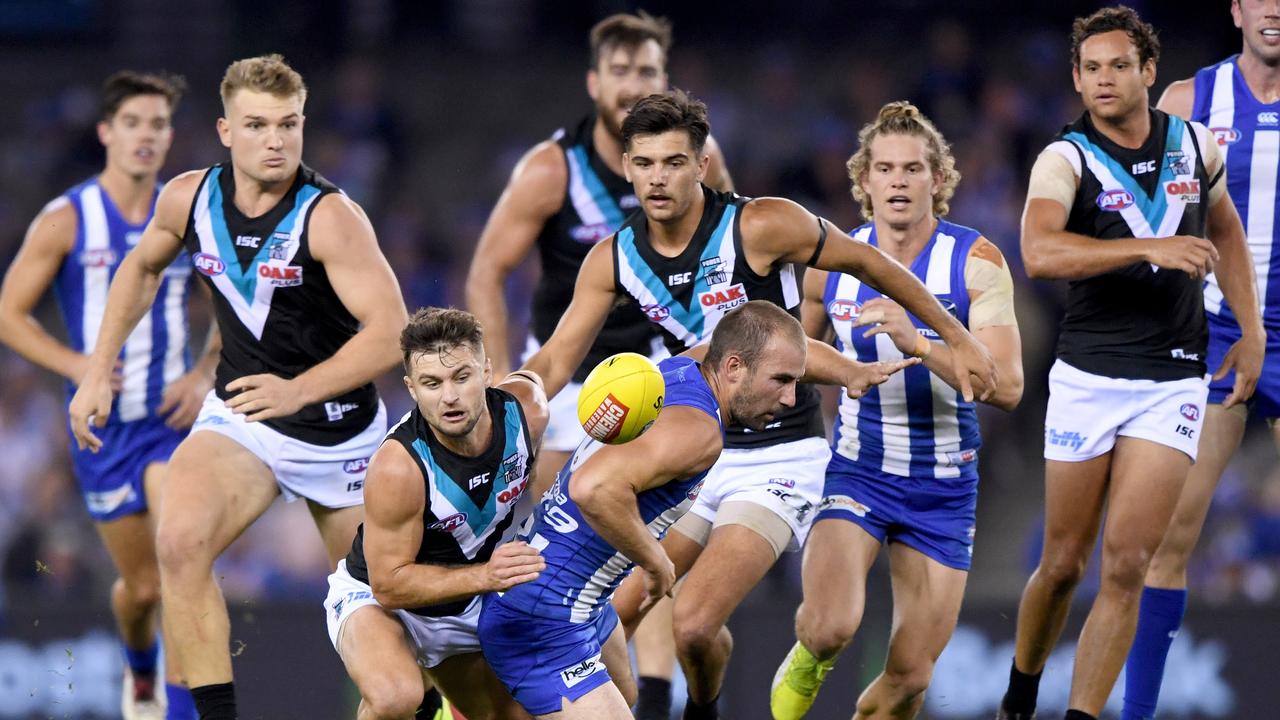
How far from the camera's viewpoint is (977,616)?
9070 mm

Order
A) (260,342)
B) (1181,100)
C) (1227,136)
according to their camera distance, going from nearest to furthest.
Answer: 1. (260,342)
2. (1227,136)
3. (1181,100)

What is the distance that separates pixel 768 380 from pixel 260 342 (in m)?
2.25

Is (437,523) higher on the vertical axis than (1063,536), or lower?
higher

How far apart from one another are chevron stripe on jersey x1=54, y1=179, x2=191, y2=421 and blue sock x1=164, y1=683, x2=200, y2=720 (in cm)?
139

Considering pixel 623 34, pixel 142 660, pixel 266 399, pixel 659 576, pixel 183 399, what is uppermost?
pixel 623 34

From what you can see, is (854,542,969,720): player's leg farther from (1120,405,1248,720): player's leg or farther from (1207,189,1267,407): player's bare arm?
(1207,189,1267,407): player's bare arm

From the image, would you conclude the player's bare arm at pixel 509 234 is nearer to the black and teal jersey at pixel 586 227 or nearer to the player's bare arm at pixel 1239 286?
the black and teal jersey at pixel 586 227

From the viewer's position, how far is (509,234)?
24.6 feet

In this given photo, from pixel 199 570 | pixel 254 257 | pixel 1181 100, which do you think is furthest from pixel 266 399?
pixel 1181 100

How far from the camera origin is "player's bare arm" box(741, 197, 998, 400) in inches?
224

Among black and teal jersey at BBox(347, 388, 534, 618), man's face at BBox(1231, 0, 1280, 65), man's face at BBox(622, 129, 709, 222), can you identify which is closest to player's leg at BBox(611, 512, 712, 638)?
black and teal jersey at BBox(347, 388, 534, 618)

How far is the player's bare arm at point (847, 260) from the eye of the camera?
18.7 ft

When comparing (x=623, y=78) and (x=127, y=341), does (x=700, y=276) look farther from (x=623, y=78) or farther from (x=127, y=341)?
(x=127, y=341)

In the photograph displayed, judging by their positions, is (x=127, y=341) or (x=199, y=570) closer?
(x=199, y=570)
